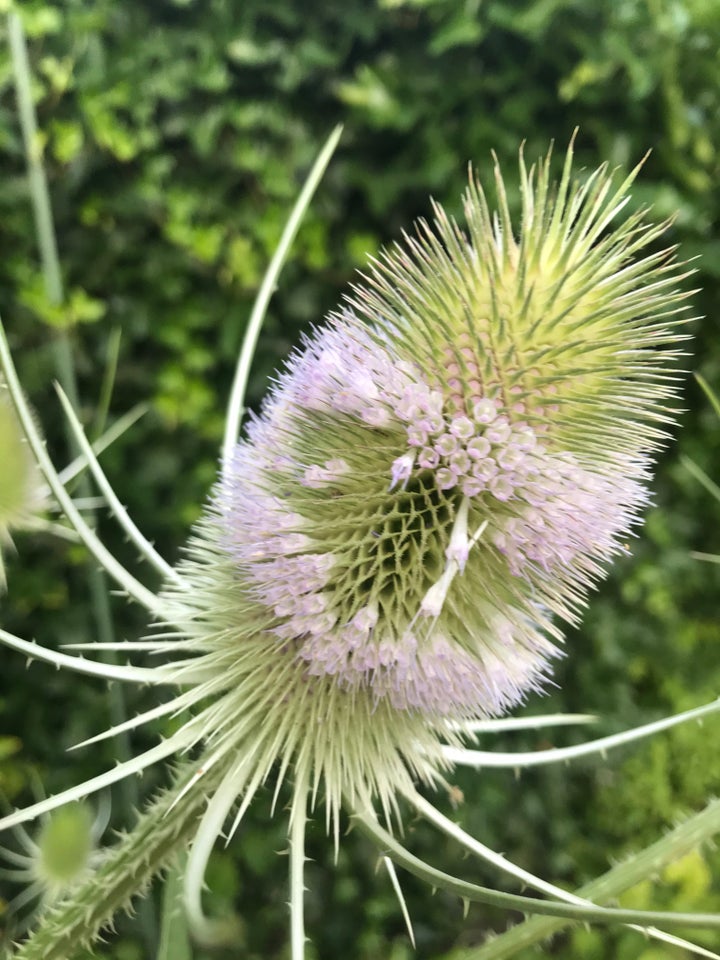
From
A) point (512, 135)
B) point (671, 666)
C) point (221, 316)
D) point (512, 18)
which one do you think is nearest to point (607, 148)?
point (512, 135)

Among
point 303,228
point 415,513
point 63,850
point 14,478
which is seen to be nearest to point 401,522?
point 415,513

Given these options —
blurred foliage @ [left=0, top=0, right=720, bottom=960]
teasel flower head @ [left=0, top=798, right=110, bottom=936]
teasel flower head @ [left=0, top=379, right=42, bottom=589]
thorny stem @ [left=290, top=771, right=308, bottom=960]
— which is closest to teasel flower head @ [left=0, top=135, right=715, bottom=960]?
thorny stem @ [left=290, top=771, right=308, bottom=960]

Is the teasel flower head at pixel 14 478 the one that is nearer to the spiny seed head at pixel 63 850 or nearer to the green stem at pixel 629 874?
the spiny seed head at pixel 63 850

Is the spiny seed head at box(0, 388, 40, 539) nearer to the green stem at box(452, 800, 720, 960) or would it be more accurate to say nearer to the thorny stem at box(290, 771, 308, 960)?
the thorny stem at box(290, 771, 308, 960)

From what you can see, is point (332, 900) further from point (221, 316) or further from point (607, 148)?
point (607, 148)

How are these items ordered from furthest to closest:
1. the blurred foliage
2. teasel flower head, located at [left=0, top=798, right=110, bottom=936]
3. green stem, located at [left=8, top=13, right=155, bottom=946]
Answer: the blurred foliage → teasel flower head, located at [left=0, top=798, right=110, bottom=936] → green stem, located at [left=8, top=13, right=155, bottom=946]

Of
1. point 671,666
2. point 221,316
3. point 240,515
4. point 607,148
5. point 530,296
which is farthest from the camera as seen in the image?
point 671,666
